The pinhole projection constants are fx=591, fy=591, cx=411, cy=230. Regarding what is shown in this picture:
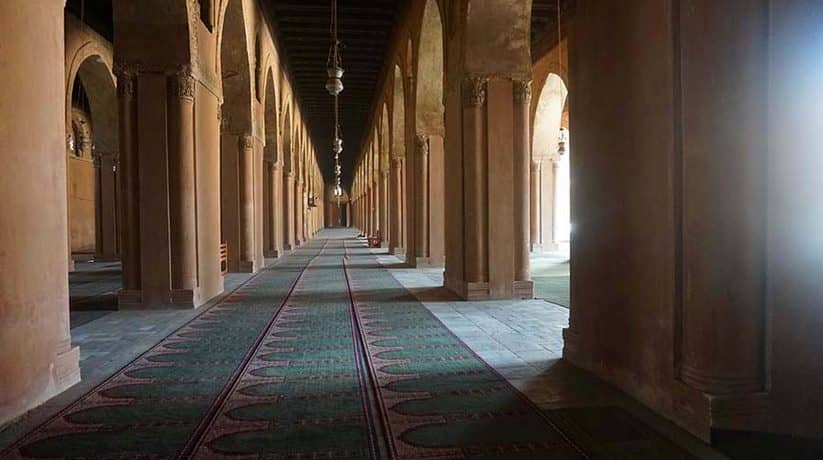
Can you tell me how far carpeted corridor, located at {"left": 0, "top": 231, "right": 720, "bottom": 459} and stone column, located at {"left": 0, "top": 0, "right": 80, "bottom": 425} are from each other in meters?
0.33

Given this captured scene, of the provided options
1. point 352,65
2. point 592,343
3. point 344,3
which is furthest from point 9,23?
point 352,65

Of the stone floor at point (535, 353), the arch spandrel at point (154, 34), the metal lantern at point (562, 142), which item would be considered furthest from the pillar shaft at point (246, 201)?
the metal lantern at point (562, 142)

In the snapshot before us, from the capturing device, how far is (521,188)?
8.61 metres

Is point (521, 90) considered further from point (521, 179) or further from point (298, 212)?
point (298, 212)

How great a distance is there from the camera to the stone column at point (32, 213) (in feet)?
11.6

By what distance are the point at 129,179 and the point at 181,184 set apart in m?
0.68

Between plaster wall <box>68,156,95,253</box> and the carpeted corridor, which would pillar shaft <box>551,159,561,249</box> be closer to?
the carpeted corridor

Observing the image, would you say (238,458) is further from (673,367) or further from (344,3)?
(344,3)

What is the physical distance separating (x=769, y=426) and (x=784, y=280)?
0.76 metres

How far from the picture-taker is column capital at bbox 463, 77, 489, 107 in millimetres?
8469

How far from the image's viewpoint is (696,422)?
3139mm

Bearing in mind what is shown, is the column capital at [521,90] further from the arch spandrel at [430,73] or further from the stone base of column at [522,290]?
the arch spandrel at [430,73]

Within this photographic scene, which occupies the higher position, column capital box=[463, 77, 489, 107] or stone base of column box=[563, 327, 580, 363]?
column capital box=[463, 77, 489, 107]

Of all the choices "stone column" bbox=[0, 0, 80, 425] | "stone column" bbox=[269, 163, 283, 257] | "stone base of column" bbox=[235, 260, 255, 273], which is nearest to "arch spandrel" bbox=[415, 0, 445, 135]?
"stone base of column" bbox=[235, 260, 255, 273]
